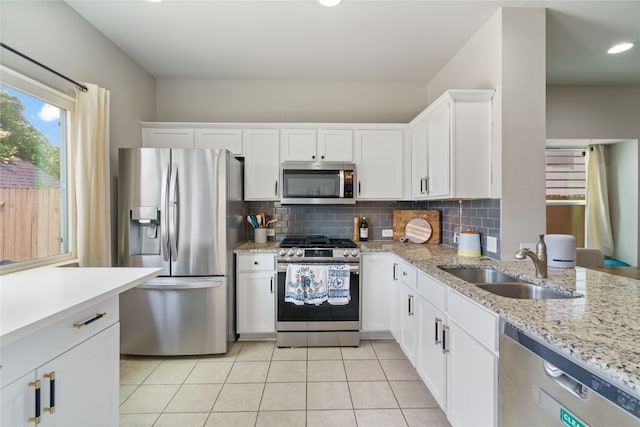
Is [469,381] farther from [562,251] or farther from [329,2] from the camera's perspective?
[329,2]

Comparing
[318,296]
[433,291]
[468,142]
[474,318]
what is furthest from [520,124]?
[318,296]

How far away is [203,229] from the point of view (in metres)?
2.47

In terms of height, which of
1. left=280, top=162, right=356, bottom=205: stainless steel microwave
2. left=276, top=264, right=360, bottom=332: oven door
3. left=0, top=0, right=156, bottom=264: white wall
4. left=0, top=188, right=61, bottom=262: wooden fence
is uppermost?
left=0, top=0, right=156, bottom=264: white wall

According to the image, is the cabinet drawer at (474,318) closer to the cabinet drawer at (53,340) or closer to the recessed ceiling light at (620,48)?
the cabinet drawer at (53,340)

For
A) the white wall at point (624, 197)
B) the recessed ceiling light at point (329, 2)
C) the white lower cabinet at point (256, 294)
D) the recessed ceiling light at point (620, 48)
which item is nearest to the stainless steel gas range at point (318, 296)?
the white lower cabinet at point (256, 294)

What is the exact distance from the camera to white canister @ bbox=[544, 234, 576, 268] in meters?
1.80

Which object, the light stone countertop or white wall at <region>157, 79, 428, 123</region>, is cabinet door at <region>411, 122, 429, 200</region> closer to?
white wall at <region>157, 79, 428, 123</region>

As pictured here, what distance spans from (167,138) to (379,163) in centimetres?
223

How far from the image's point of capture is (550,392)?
92 cm

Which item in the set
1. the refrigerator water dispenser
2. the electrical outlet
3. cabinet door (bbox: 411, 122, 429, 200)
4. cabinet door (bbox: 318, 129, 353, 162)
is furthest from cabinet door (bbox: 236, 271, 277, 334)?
Answer: the electrical outlet

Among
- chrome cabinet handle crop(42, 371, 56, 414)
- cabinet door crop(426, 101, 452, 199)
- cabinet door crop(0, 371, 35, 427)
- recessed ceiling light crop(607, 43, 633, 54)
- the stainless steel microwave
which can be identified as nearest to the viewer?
cabinet door crop(0, 371, 35, 427)

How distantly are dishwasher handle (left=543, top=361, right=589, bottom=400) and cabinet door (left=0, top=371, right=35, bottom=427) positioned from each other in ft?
5.50

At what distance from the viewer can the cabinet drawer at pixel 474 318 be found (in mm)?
1207

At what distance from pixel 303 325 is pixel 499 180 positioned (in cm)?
201
